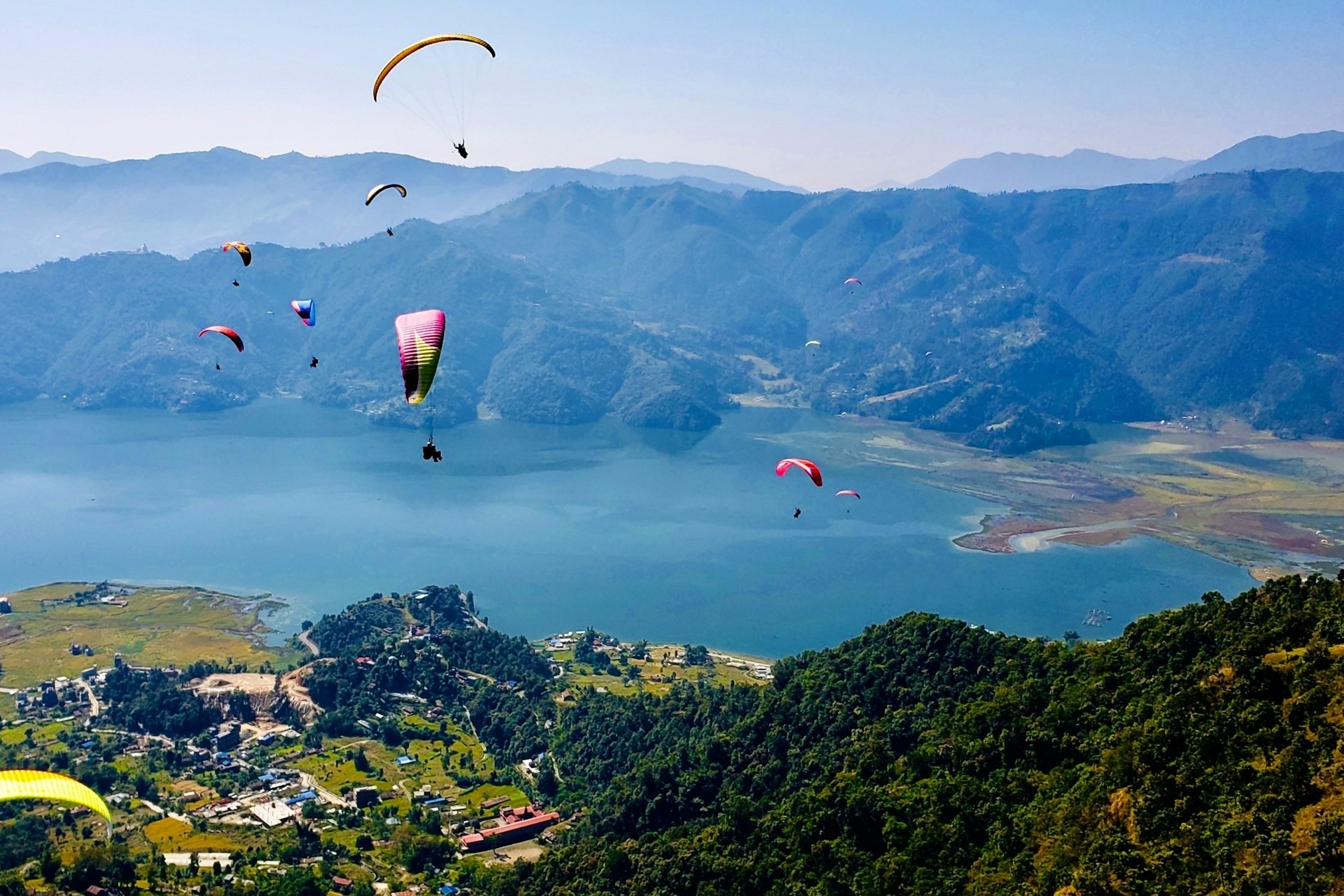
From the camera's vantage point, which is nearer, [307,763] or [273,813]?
[273,813]

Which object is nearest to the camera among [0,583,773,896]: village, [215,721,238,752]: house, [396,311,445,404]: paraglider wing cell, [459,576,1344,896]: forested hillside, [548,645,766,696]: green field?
[459,576,1344,896]: forested hillside

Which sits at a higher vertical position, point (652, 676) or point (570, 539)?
point (570, 539)

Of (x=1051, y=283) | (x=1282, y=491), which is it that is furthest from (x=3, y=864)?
(x=1051, y=283)

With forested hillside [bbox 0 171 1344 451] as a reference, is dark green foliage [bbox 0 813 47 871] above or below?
below

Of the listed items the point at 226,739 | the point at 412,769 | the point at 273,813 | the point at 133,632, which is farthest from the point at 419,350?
the point at 133,632

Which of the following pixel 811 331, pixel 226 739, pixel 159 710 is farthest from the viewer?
pixel 811 331

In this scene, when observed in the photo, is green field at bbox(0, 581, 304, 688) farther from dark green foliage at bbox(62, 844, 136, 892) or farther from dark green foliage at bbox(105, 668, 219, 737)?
dark green foliage at bbox(62, 844, 136, 892)

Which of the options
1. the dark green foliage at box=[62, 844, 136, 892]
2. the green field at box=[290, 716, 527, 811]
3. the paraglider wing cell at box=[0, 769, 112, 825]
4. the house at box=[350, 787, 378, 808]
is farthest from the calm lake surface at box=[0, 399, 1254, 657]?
the paraglider wing cell at box=[0, 769, 112, 825]

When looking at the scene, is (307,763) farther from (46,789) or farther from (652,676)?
(46,789)
